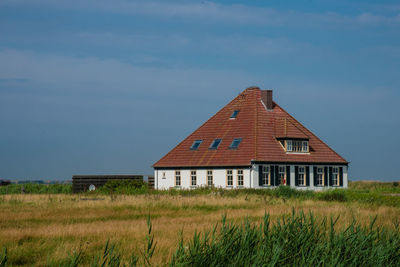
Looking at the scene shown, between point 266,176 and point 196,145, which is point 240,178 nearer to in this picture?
point 266,176

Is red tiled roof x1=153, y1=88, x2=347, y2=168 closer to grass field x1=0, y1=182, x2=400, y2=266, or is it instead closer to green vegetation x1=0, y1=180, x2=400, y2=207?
green vegetation x1=0, y1=180, x2=400, y2=207

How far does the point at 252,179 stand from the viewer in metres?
42.6

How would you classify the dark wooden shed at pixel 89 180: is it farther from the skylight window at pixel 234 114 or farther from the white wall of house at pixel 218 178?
the skylight window at pixel 234 114

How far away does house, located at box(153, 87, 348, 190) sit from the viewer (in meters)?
43.9

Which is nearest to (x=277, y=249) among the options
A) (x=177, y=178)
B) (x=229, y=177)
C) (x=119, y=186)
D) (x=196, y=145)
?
(x=119, y=186)

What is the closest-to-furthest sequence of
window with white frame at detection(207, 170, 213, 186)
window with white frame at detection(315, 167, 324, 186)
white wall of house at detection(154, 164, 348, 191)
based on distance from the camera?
white wall of house at detection(154, 164, 348, 191) < window with white frame at detection(207, 170, 213, 186) < window with white frame at detection(315, 167, 324, 186)

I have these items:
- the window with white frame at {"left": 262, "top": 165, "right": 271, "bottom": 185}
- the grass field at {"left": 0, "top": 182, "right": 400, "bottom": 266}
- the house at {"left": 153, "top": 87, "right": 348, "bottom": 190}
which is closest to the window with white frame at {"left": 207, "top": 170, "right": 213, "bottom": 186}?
the house at {"left": 153, "top": 87, "right": 348, "bottom": 190}

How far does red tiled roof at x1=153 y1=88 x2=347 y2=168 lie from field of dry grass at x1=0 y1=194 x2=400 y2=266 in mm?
14206

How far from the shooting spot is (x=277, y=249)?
8227 mm

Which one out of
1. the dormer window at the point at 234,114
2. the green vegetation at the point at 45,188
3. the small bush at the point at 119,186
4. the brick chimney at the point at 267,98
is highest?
the brick chimney at the point at 267,98

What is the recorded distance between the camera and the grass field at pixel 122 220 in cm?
1266

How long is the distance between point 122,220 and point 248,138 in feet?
85.3

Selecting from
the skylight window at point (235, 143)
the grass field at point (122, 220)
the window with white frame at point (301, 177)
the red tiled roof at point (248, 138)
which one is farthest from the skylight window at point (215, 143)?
the grass field at point (122, 220)

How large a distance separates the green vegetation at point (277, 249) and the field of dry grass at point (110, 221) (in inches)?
19.5
